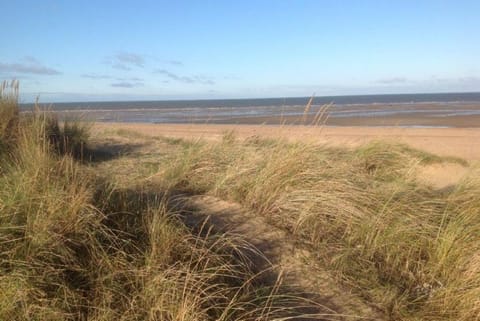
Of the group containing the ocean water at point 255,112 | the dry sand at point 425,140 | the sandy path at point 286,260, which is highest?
the ocean water at point 255,112

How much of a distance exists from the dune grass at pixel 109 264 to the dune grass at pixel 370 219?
0.73m

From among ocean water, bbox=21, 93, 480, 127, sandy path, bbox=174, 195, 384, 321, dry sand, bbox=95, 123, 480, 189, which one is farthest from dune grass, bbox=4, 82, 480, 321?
ocean water, bbox=21, 93, 480, 127

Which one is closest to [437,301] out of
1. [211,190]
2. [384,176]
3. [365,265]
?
[365,265]

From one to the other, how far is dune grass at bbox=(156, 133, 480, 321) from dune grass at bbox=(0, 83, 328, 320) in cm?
73

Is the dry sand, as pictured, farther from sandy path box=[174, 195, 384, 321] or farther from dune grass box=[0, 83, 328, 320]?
dune grass box=[0, 83, 328, 320]

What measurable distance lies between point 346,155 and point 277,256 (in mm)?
3441

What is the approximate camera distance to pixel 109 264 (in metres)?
2.64

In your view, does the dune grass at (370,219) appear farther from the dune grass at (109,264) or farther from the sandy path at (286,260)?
the dune grass at (109,264)

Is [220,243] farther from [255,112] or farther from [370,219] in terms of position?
[255,112]

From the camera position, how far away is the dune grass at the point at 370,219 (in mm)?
2930

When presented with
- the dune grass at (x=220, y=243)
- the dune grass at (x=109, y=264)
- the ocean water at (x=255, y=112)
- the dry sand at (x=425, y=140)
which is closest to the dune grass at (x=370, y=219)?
the dune grass at (x=220, y=243)

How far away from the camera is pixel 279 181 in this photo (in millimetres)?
4180

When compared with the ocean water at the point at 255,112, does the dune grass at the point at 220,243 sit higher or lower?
lower

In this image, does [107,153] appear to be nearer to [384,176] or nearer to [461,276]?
[384,176]
